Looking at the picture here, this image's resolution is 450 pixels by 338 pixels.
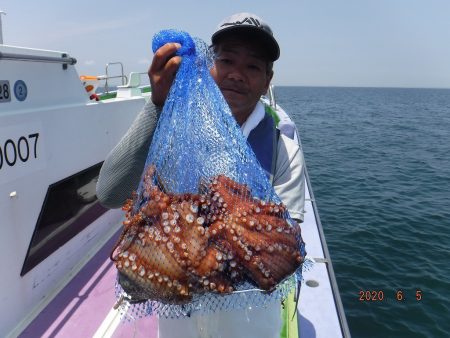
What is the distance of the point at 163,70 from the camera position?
179 centimetres

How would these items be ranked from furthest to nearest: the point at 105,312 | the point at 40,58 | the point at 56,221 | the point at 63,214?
the point at 63,214 < the point at 56,221 < the point at 105,312 < the point at 40,58

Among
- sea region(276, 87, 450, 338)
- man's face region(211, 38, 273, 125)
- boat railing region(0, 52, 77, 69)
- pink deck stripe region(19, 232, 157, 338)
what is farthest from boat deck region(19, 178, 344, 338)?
sea region(276, 87, 450, 338)

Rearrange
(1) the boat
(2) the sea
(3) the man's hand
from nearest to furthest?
1. (3) the man's hand
2. (1) the boat
3. (2) the sea

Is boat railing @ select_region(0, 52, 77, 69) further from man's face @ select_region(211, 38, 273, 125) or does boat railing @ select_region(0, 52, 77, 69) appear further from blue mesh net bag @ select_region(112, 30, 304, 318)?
man's face @ select_region(211, 38, 273, 125)

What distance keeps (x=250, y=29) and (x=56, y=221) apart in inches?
133

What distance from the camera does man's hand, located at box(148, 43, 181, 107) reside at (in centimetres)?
174

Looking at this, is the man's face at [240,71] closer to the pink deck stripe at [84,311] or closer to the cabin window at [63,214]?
the pink deck stripe at [84,311]

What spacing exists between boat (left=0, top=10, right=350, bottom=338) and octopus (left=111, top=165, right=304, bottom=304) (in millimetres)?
1651

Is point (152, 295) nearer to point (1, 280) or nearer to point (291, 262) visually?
point (291, 262)

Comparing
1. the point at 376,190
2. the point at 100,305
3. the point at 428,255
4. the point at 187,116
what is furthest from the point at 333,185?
the point at 187,116

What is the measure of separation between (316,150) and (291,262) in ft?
78.8
